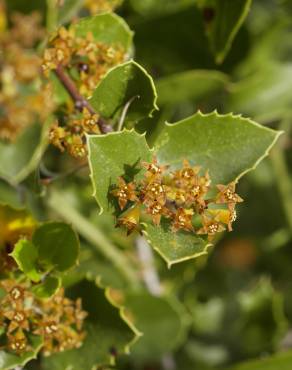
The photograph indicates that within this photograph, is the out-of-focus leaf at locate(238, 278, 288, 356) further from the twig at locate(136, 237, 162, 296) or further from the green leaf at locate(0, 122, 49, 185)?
the green leaf at locate(0, 122, 49, 185)

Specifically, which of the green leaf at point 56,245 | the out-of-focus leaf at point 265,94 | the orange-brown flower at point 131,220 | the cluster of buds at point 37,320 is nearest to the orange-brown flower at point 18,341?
the cluster of buds at point 37,320

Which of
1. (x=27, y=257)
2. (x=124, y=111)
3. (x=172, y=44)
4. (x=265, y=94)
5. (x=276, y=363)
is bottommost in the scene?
(x=276, y=363)

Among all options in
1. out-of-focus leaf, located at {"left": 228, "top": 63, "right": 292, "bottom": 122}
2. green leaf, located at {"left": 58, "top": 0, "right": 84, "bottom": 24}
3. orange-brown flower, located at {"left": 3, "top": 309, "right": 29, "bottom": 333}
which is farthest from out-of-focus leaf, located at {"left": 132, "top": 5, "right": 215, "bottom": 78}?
orange-brown flower, located at {"left": 3, "top": 309, "right": 29, "bottom": 333}

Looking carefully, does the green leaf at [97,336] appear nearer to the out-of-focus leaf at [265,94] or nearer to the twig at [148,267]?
the twig at [148,267]

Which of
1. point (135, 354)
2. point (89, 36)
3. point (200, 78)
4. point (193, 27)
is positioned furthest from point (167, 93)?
point (135, 354)

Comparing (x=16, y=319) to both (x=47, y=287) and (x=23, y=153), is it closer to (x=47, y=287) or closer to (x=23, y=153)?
(x=47, y=287)

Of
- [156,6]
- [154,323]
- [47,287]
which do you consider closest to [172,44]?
[156,6]
